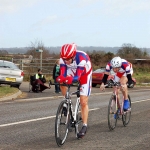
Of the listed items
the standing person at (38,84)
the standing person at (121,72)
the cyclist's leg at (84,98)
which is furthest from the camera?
the standing person at (38,84)

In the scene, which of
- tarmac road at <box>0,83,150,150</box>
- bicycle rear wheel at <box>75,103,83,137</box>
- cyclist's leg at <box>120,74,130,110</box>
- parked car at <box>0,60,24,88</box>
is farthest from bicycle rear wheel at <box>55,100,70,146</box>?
parked car at <box>0,60,24,88</box>

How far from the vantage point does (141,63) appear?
5453cm

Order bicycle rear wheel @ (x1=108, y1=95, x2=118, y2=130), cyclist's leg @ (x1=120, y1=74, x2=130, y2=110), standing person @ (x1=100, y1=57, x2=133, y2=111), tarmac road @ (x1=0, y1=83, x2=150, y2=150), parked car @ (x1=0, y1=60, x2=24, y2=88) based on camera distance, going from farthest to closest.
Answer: parked car @ (x1=0, y1=60, x2=24, y2=88) → cyclist's leg @ (x1=120, y1=74, x2=130, y2=110) → bicycle rear wheel @ (x1=108, y1=95, x2=118, y2=130) → standing person @ (x1=100, y1=57, x2=133, y2=111) → tarmac road @ (x1=0, y1=83, x2=150, y2=150)

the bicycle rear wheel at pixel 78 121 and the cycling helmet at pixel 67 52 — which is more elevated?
the cycling helmet at pixel 67 52

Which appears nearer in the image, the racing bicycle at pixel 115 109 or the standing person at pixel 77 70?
the standing person at pixel 77 70

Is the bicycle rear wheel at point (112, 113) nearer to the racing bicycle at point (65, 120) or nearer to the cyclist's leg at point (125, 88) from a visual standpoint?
the cyclist's leg at point (125, 88)

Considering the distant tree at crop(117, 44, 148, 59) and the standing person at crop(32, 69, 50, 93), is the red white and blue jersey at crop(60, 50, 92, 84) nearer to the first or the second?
the standing person at crop(32, 69, 50, 93)

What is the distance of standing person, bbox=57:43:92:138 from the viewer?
766 cm

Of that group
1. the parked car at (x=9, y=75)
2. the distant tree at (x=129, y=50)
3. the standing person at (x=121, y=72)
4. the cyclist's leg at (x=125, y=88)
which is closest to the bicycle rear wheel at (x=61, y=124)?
the standing person at (x=121, y=72)

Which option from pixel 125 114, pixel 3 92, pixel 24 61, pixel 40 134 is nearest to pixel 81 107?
pixel 40 134

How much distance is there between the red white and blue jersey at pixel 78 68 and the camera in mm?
7871

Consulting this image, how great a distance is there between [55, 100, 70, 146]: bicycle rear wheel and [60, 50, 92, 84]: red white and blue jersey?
0.60 m

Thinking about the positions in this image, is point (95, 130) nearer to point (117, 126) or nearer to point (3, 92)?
point (117, 126)

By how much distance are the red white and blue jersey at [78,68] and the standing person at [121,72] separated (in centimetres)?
147
